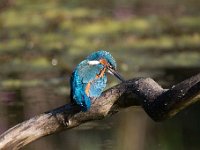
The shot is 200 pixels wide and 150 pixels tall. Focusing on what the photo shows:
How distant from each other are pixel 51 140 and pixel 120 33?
3.78 meters

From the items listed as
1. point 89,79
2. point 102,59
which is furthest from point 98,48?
point 89,79

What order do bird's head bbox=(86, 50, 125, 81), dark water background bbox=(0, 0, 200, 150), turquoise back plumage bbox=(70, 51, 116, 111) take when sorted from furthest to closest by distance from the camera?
dark water background bbox=(0, 0, 200, 150) < bird's head bbox=(86, 50, 125, 81) < turquoise back plumage bbox=(70, 51, 116, 111)

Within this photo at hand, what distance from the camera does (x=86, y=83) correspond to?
4324 mm

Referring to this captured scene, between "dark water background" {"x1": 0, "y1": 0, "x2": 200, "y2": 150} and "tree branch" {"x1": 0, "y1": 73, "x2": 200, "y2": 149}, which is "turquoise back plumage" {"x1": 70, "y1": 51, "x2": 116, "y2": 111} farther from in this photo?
"dark water background" {"x1": 0, "y1": 0, "x2": 200, "y2": 150}

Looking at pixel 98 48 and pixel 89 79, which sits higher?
pixel 89 79

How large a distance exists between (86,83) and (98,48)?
5181mm

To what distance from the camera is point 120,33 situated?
10.2 metres

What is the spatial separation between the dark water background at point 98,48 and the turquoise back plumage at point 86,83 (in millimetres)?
1782

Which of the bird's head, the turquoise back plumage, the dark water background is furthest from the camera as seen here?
the dark water background

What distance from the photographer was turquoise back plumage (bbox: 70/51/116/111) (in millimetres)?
4270

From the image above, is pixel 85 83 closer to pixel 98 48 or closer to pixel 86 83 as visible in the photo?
pixel 86 83

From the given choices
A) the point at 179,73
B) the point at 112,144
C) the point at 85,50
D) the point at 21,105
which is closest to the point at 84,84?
the point at 112,144

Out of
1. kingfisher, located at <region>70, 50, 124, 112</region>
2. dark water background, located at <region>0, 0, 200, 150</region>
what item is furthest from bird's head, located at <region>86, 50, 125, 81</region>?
dark water background, located at <region>0, 0, 200, 150</region>

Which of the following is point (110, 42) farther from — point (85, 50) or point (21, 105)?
point (21, 105)
